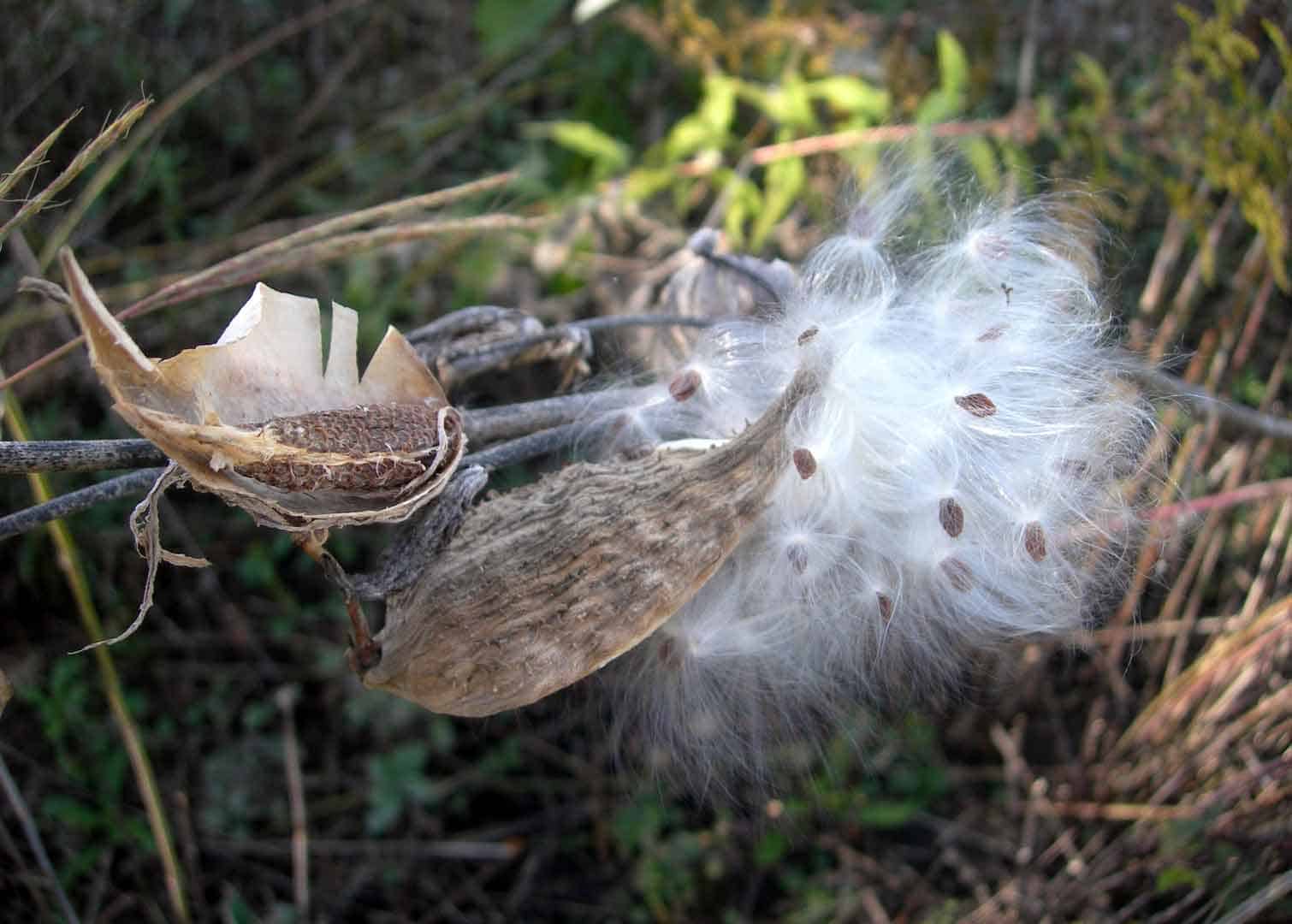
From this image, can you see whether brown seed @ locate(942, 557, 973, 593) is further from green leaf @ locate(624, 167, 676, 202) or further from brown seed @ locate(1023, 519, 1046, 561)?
green leaf @ locate(624, 167, 676, 202)

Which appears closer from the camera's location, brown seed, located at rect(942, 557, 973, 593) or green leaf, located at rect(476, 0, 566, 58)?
brown seed, located at rect(942, 557, 973, 593)

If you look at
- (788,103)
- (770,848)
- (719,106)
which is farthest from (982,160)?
(770,848)

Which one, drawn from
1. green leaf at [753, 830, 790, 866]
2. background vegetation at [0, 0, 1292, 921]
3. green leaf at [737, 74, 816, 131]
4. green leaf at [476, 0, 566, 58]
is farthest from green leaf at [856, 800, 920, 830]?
green leaf at [476, 0, 566, 58]

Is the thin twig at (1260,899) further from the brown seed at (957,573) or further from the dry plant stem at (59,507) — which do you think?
the dry plant stem at (59,507)

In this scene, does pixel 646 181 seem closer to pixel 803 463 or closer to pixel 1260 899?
pixel 803 463

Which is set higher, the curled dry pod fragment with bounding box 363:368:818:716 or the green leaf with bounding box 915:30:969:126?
the green leaf with bounding box 915:30:969:126

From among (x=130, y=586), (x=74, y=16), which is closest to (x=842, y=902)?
(x=130, y=586)

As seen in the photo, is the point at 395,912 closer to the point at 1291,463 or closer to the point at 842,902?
the point at 842,902
